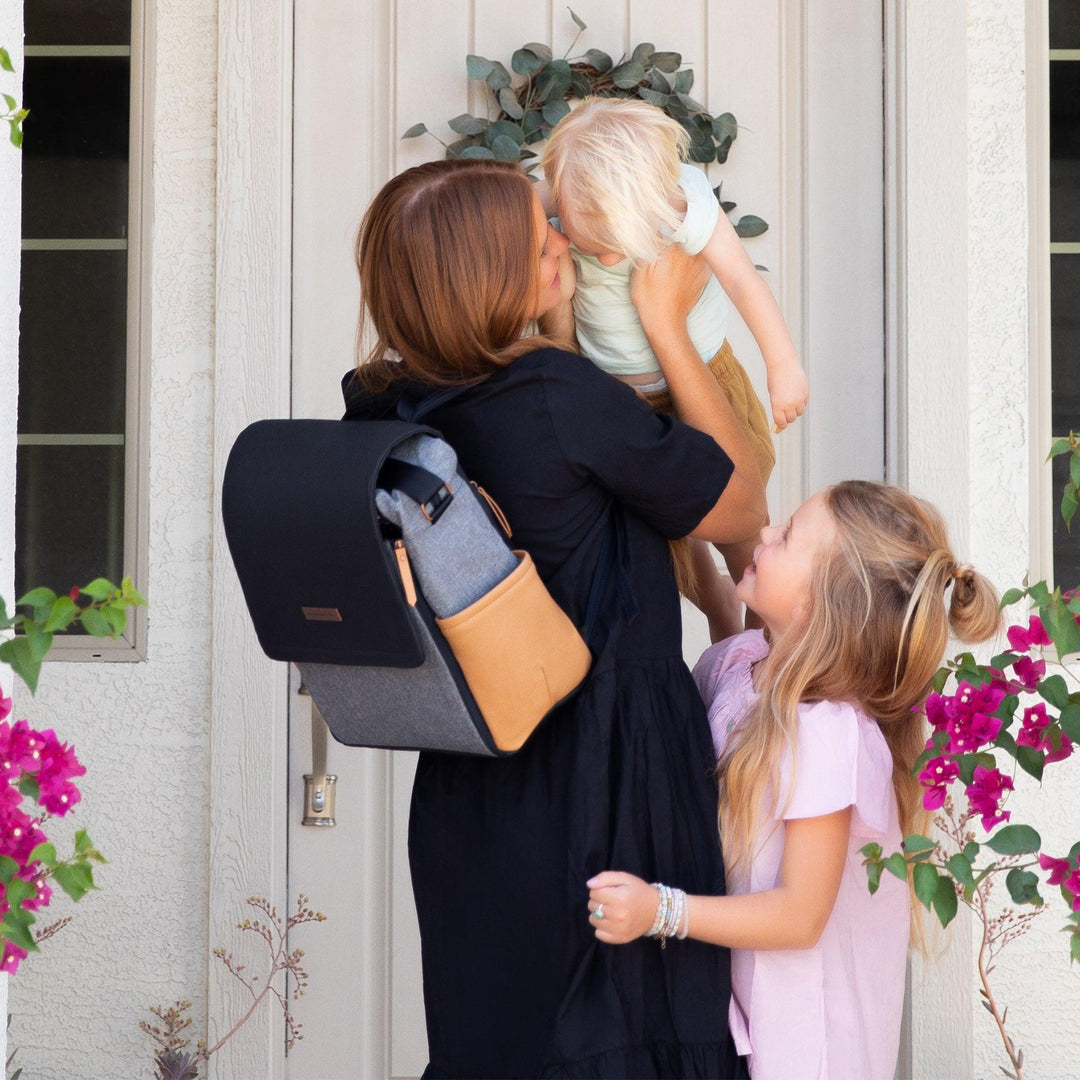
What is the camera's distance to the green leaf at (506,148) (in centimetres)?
247

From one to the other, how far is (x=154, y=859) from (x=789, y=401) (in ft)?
5.59

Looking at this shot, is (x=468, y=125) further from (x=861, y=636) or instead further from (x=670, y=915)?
(x=670, y=915)

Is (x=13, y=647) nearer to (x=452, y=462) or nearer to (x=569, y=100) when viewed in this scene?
(x=452, y=462)

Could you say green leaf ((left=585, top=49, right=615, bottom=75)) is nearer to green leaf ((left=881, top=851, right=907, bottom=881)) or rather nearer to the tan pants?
the tan pants

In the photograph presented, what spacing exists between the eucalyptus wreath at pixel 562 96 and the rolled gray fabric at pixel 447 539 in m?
1.37

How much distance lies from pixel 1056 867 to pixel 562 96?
180cm

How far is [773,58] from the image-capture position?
101 inches

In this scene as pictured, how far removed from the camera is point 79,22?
101 inches

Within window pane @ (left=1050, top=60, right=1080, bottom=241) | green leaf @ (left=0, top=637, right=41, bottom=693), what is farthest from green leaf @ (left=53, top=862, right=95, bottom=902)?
window pane @ (left=1050, top=60, right=1080, bottom=241)

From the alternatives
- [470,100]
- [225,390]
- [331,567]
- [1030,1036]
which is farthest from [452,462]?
→ [1030,1036]

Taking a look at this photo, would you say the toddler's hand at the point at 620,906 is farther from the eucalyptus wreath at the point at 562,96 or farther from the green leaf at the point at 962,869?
the eucalyptus wreath at the point at 562,96

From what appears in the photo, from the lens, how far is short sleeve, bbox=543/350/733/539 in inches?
51.8

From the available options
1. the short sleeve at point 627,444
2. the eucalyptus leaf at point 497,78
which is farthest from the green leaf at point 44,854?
the eucalyptus leaf at point 497,78

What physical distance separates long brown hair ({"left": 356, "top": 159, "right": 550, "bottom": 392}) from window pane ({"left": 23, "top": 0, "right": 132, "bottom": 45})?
1.53 metres
